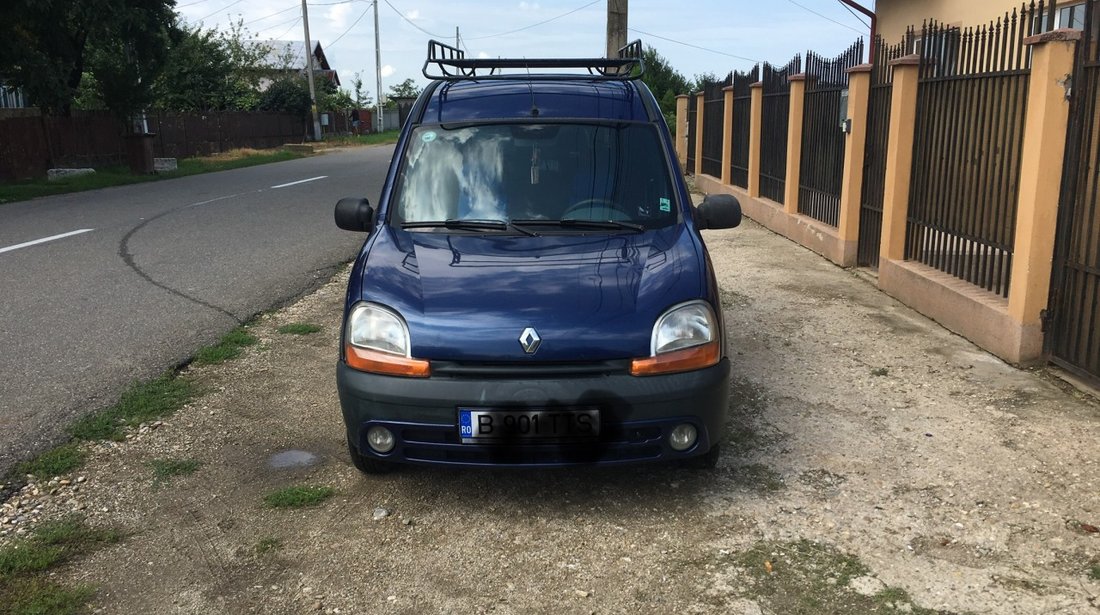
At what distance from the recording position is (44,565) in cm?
343

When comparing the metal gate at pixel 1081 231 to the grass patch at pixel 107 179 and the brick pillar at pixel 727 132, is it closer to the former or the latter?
the brick pillar at pixel 727 132

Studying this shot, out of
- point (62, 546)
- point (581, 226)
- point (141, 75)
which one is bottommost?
point (62, 546)

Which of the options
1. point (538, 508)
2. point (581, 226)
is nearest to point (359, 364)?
point (538, 508)

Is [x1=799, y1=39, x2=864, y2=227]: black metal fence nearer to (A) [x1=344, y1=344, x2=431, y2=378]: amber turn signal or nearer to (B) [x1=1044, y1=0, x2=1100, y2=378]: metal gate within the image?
(B) [x1=1044, y1=0, x2=1100, y2=378]: metal gate

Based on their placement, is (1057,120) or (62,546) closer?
(62,546)

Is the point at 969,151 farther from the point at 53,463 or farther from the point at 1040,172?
the point at 53,463

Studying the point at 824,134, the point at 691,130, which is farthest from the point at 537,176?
the point at 691,130

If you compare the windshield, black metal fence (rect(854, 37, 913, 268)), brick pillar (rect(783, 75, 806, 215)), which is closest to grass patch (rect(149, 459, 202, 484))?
the windshield

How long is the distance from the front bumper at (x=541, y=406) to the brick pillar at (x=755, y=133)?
422 inches

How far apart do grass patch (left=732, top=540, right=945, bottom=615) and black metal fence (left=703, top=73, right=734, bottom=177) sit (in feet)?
45.1

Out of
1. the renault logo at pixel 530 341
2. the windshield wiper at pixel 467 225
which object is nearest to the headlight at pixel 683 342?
the renault logo at pixel 530 341

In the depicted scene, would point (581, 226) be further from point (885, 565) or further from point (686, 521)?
point (885, 565)

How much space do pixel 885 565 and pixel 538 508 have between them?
4.62 ft

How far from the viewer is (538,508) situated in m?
3.93
